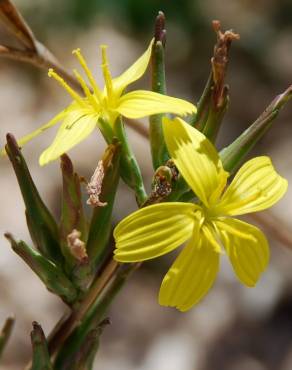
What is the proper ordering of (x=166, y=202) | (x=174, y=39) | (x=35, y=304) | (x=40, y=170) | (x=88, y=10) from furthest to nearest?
(x=174, y=39), (x=88, y=10), (x=40, y=170), (x=35, y=304), (x=166, y=202)

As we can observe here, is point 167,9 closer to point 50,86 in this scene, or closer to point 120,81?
point 50,86

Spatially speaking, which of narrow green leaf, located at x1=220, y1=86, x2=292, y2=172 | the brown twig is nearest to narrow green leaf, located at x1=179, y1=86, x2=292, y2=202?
narrow green leaf, located at x1=220, y1=86, x2=292, y2=172

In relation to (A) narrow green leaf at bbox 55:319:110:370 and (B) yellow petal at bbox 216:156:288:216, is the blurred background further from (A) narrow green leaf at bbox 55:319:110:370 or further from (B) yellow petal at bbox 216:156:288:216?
(A) narrow green leaf at bbox 55:319:110:370

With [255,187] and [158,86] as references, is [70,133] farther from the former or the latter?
[255,187]

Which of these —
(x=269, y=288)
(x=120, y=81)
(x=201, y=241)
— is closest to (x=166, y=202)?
(x=201, y=241)

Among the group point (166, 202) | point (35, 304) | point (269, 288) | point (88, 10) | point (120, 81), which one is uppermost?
point (88, 10)

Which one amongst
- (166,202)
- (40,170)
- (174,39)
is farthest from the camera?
(174,39)
